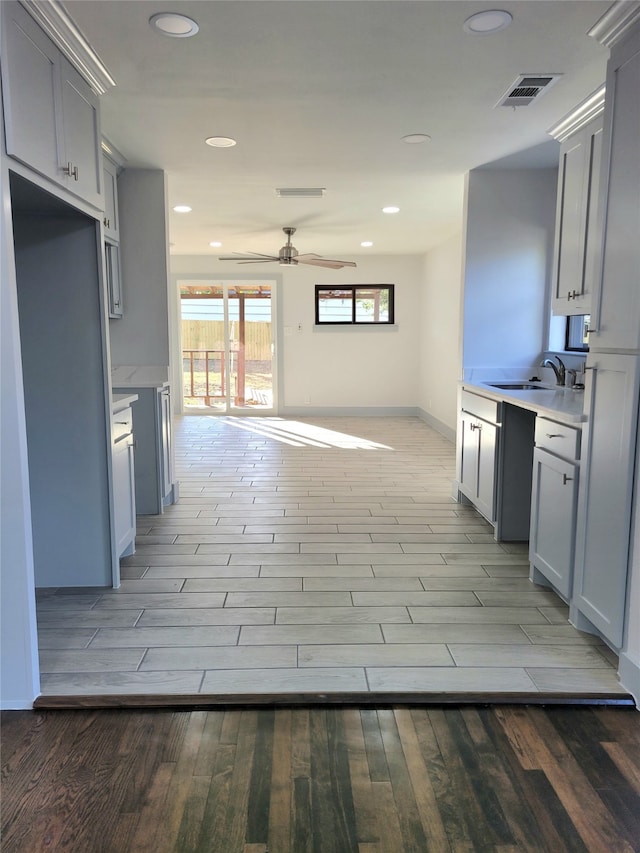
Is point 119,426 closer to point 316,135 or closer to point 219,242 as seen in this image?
point 316,135

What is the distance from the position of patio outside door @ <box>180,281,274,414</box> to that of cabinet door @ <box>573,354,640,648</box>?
7284 millimetres

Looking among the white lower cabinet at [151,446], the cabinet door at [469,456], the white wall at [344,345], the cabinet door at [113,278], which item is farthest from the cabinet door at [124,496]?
the white wall at [344,345]

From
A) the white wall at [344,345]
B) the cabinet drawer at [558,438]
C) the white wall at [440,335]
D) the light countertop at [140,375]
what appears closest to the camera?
the cabinet drawer at [558,438]

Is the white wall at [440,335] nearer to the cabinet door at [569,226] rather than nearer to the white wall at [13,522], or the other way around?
the cabinet door at [569,226]

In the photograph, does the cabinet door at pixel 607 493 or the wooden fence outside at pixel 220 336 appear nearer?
the cabinet door at pixel 607 493

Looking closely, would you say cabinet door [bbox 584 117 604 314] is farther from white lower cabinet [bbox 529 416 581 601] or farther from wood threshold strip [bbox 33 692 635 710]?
wood threshold strip [bbox 33 692 635 710]

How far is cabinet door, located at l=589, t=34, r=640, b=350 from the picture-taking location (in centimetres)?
215

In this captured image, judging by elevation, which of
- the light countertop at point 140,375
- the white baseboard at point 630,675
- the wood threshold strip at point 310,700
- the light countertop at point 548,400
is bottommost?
the wood threshold strip at point 310,700

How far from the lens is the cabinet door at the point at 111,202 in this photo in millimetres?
4016

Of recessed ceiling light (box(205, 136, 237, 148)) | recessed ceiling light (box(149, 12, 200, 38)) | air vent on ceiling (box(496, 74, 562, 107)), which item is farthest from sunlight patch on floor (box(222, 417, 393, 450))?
recessed ceiling light (box(149, 12, 200, 38))

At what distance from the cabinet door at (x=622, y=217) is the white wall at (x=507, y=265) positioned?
2083 mm

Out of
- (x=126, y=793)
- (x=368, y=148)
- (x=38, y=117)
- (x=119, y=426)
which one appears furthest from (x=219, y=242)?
(x=126, y=793)

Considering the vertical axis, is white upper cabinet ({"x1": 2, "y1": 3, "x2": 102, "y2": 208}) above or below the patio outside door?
above

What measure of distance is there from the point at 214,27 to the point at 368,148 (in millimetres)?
1701
